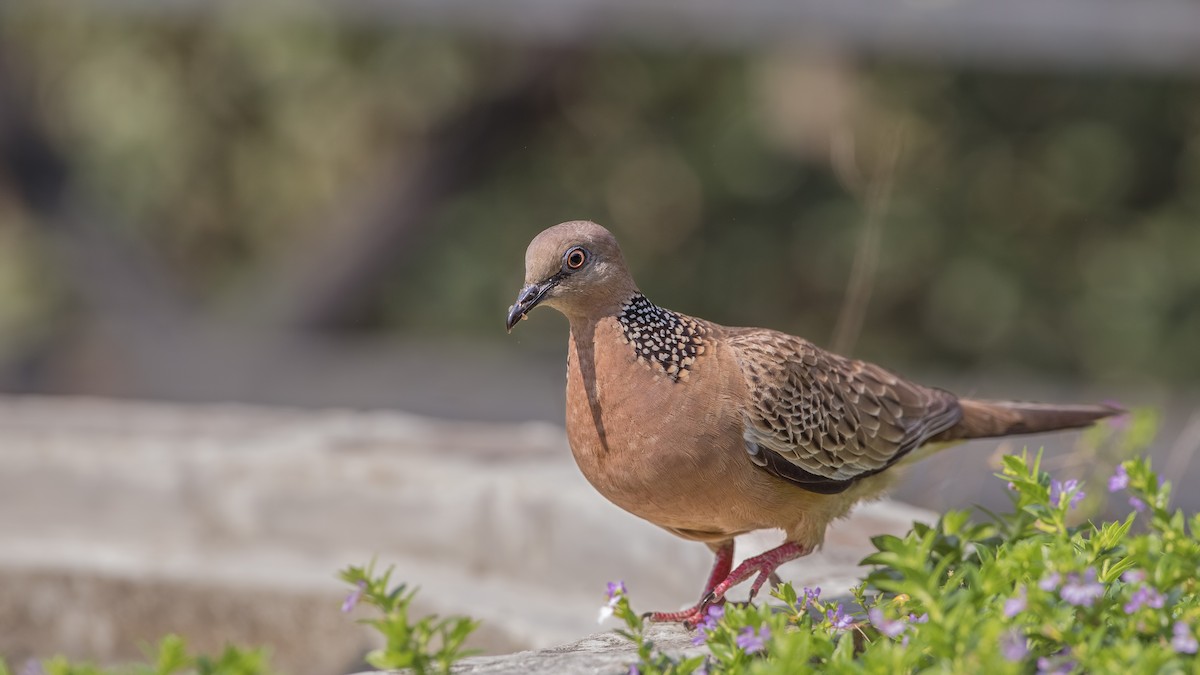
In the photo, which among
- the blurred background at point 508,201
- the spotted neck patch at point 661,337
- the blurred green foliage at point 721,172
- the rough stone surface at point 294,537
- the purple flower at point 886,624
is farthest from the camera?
the blurred green foliage at point 721,172

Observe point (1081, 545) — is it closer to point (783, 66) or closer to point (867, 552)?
point (867, 552)

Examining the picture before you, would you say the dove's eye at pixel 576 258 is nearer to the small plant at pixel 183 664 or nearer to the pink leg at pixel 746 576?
the pink leg at pixel 746 576

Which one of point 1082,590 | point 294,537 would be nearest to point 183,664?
point 1082,590

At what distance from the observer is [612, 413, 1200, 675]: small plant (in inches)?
77.8

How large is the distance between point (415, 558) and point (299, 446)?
0.49 meters

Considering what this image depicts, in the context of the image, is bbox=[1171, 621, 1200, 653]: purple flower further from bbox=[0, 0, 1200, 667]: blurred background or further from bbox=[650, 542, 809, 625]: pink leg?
bbox=[0, 0, 1200, 667]: blurred background

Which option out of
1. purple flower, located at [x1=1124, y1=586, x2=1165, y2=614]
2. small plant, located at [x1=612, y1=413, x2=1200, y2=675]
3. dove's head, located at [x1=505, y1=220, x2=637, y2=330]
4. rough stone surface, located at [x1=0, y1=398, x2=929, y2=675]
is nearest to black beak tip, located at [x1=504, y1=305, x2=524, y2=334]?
dove's head, located at [x1=505, y1=220, x2=637, y2=330]

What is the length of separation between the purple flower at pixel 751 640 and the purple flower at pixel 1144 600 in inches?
21.6

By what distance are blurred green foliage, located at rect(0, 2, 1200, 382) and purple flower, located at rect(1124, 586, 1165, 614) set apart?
689cm

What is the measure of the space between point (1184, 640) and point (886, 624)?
1.38ft

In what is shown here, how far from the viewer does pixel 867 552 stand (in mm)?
3311

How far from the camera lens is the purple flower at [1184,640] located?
6.49 ft

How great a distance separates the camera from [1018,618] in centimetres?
214

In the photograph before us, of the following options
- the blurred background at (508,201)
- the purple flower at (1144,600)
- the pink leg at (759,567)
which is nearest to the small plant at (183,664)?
the pink leg at (759,567)
